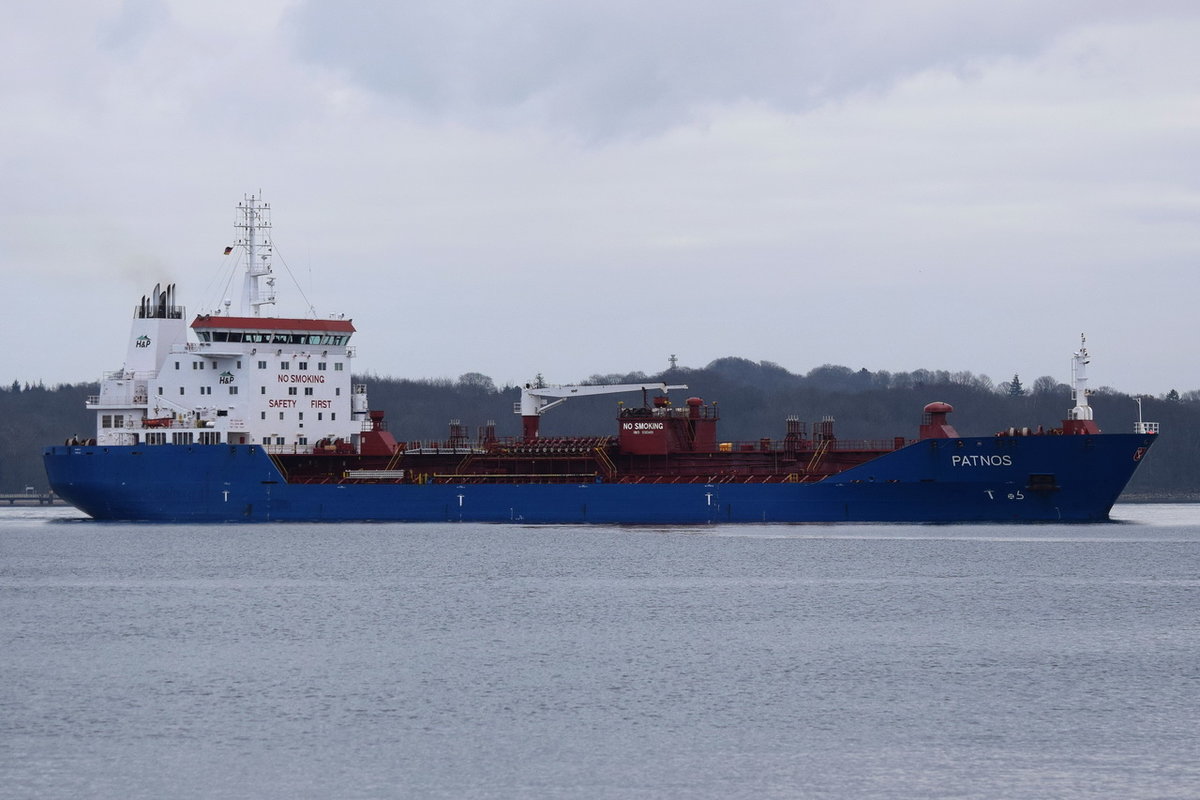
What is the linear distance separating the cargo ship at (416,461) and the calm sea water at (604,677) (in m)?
4.63

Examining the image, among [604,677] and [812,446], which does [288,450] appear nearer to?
[812,446]

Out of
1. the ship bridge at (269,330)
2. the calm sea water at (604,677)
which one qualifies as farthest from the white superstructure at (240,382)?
the calm sea water at (604,677)

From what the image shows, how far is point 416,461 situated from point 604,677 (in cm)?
2869

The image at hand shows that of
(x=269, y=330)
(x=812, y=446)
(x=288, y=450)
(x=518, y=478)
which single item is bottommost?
(x=518, y=478)

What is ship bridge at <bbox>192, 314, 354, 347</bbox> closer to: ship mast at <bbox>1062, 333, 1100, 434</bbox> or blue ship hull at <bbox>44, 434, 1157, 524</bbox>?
blue ship hull at <bbox>44, 434, 1157, 524</bbox>

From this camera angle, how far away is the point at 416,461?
49.4 metres

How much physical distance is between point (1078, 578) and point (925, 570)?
137 inches

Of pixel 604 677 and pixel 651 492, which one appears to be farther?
pixel 651 492

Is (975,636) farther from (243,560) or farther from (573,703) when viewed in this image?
(243,560)

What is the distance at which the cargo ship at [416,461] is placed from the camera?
4300 centimetres

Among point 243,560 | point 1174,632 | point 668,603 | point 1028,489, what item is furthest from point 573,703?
point 1028,489

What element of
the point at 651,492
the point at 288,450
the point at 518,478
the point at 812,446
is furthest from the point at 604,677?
the point at 288,450

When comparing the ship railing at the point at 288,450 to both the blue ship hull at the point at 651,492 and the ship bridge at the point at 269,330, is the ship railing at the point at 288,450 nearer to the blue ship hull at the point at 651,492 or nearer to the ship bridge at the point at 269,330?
the blue ship hull at the point at 651,492

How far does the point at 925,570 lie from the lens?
35.2 metres
